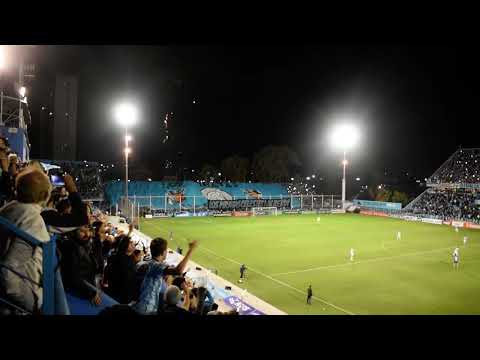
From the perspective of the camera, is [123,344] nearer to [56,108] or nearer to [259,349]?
→ [259,349]

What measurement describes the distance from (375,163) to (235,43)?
6211 cm

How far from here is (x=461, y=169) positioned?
1822 inches

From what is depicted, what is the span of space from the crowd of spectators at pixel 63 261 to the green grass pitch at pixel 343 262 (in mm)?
9216

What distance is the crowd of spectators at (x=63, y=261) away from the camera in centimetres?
305

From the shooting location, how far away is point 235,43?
17.0 ft

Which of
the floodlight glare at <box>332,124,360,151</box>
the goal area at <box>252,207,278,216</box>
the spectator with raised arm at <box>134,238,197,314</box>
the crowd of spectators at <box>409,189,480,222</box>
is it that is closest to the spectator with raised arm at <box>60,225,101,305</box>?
the spectator with raised arm at <box>134,238,197,314</box>

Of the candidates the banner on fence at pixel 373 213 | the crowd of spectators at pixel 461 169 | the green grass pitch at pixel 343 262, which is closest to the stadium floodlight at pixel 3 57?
the green grass pitch at pixel 343 262

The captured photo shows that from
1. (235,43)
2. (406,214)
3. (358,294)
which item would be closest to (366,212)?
(406,214)

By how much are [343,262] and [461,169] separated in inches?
1302

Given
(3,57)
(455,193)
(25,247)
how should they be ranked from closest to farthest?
(25,247)
(3,57)
(455,193)

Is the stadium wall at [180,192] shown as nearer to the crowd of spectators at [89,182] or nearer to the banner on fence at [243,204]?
the banner on fence at [243,204]

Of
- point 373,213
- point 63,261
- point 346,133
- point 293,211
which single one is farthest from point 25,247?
point 373,213

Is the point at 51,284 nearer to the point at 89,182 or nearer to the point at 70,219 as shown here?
the point at 70,219

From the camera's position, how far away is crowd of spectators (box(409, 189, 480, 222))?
37.8 m
